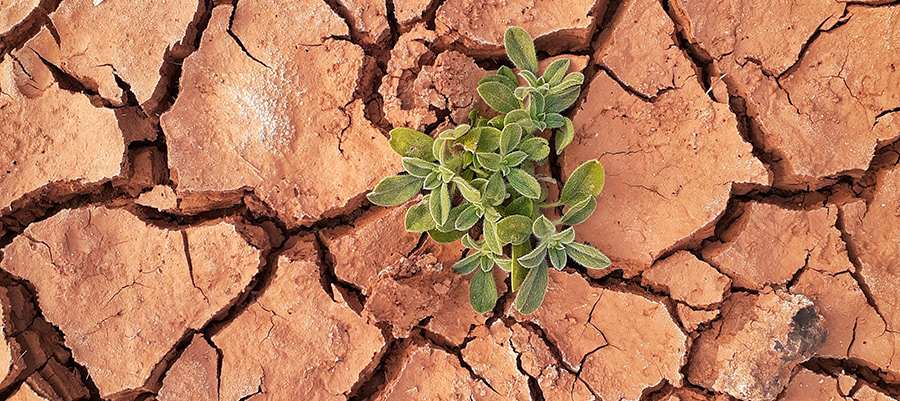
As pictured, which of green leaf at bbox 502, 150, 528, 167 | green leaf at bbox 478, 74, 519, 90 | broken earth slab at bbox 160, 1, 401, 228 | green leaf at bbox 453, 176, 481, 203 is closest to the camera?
green leaf at bbox 453, 176, 481, 203

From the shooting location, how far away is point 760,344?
2287 mm

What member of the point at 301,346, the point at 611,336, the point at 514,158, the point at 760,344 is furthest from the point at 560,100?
the point at 301,346

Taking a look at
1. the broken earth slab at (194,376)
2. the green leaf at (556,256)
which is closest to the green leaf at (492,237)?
the green leaf at (556,256)

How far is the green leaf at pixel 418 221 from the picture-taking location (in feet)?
7.50

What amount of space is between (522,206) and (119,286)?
178 centimetres

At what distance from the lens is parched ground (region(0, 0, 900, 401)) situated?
2.41 meters

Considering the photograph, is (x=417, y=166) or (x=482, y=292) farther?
(x=482, y=292)

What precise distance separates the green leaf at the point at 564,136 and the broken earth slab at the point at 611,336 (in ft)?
1.78

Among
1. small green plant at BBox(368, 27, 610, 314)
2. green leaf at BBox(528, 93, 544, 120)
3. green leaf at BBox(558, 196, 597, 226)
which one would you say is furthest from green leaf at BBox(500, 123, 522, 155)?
green leaf at BBox(558, 196, 597, 226)

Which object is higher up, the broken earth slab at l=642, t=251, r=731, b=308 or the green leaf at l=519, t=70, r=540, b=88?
the green leaf at l=519, t=70, r=540, b=88

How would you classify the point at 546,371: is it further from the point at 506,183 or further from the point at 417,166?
the point at 417,166

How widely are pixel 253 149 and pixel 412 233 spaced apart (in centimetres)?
77

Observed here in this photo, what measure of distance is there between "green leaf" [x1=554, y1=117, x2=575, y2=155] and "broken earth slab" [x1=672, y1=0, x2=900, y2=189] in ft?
2.27

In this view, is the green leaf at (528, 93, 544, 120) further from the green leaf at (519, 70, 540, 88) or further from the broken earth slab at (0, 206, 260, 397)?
the broken earth slab at (0, 206, 260, 397)
